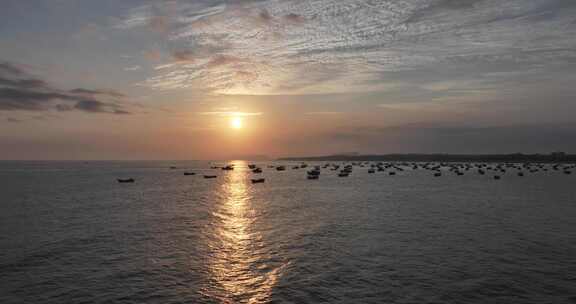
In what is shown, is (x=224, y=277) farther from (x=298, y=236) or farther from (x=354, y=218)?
(x=354, y=218)

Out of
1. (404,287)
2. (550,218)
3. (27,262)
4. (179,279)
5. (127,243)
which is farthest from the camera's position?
(550,218)

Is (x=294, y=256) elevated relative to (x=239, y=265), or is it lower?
elevated

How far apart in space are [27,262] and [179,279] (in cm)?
1240

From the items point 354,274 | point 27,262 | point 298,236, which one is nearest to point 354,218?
point 298,236

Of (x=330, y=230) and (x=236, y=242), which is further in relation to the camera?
(x=330, y=230)

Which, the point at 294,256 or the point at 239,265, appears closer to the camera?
the point at 239,265

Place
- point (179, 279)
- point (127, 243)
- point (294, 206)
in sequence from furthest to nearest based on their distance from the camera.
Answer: point (294, 206)
point (127, 243)
point (179, 279)

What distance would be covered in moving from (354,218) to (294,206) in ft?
44.0

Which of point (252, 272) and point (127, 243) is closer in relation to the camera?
point (252, 272)

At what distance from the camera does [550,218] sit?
39.5m

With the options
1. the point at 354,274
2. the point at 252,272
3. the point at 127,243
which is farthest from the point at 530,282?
the point at 127,243

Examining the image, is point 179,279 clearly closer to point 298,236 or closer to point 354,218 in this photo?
point 298,236

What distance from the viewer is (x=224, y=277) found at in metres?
21.2

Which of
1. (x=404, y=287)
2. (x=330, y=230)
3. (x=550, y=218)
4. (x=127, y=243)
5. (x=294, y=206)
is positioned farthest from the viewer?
(x=294, y=206)
